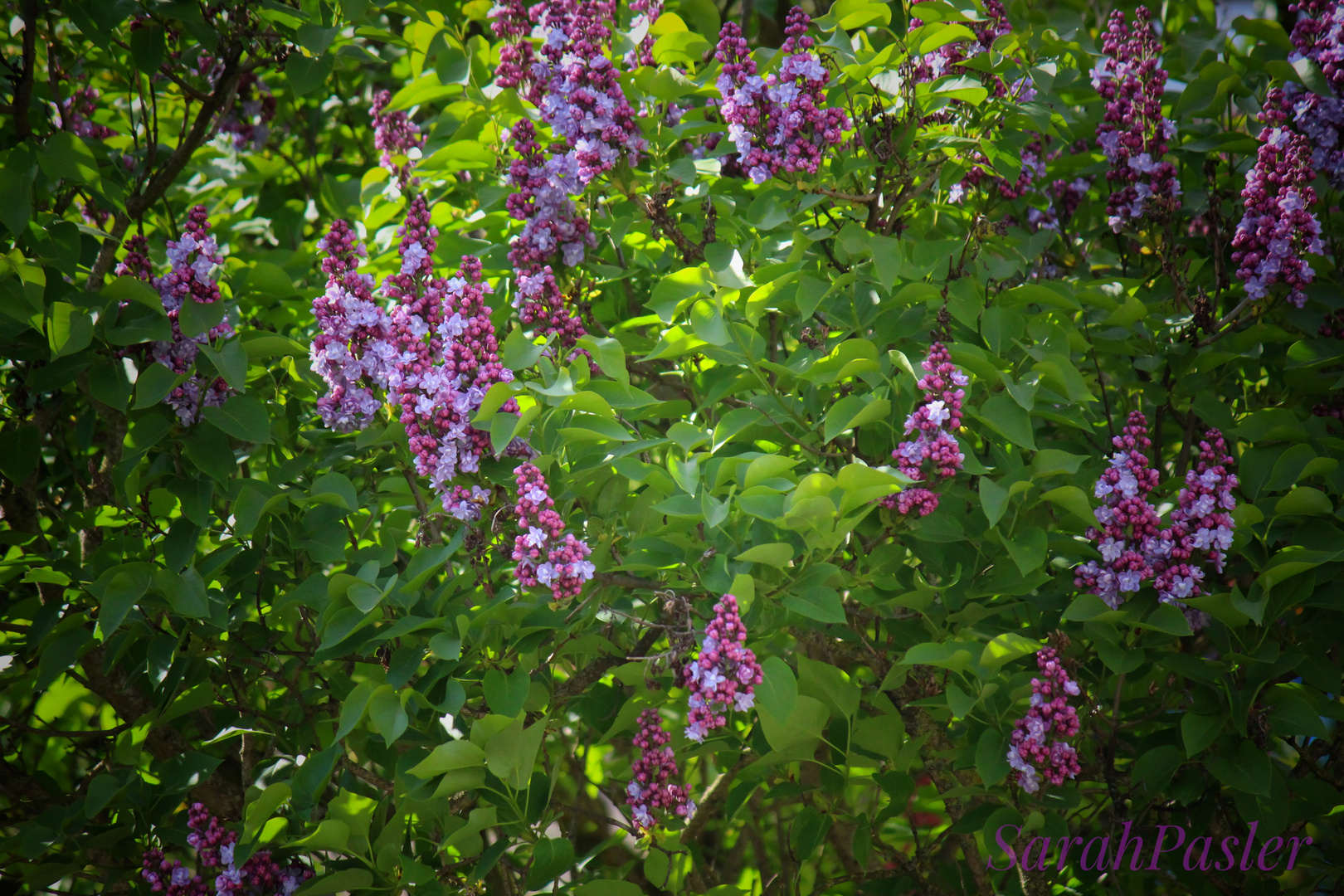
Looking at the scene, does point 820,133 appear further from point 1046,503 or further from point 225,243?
point 225,243

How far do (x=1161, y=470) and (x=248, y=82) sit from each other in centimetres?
304

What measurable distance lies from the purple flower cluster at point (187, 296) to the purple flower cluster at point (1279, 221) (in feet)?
7.03

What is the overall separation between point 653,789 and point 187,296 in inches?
52.6

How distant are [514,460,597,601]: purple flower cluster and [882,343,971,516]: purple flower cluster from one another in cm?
56

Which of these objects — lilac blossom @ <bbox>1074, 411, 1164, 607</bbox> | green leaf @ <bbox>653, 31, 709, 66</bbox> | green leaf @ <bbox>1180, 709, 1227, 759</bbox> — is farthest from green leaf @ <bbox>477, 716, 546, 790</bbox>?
green leaf @ <bbox>653, 31, 709, 66</bbox>

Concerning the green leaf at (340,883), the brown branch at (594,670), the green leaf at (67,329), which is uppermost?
the green leaf at (67,329)

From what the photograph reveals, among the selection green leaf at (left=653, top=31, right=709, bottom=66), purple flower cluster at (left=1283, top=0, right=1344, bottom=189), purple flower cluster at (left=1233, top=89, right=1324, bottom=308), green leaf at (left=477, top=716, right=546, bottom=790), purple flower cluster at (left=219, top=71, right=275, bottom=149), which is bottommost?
green leaf at (left=477, top=716, right=546, bottom=790)

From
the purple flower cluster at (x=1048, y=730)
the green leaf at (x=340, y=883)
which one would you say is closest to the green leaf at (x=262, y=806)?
the green leaf at (x=340, y=883)

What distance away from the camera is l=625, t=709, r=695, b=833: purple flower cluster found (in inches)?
72.1

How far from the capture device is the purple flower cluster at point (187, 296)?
1.95 m

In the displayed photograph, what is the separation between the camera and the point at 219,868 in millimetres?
2182

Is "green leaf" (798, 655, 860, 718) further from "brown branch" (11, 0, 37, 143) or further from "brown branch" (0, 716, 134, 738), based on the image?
"brown branch" (11, 0, 37, 143)

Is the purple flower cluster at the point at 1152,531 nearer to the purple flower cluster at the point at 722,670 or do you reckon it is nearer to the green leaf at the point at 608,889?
the purple flower cluster at the point at 722,670

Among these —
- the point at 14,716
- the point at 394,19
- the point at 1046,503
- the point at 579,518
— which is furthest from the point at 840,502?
the point at 394,19
